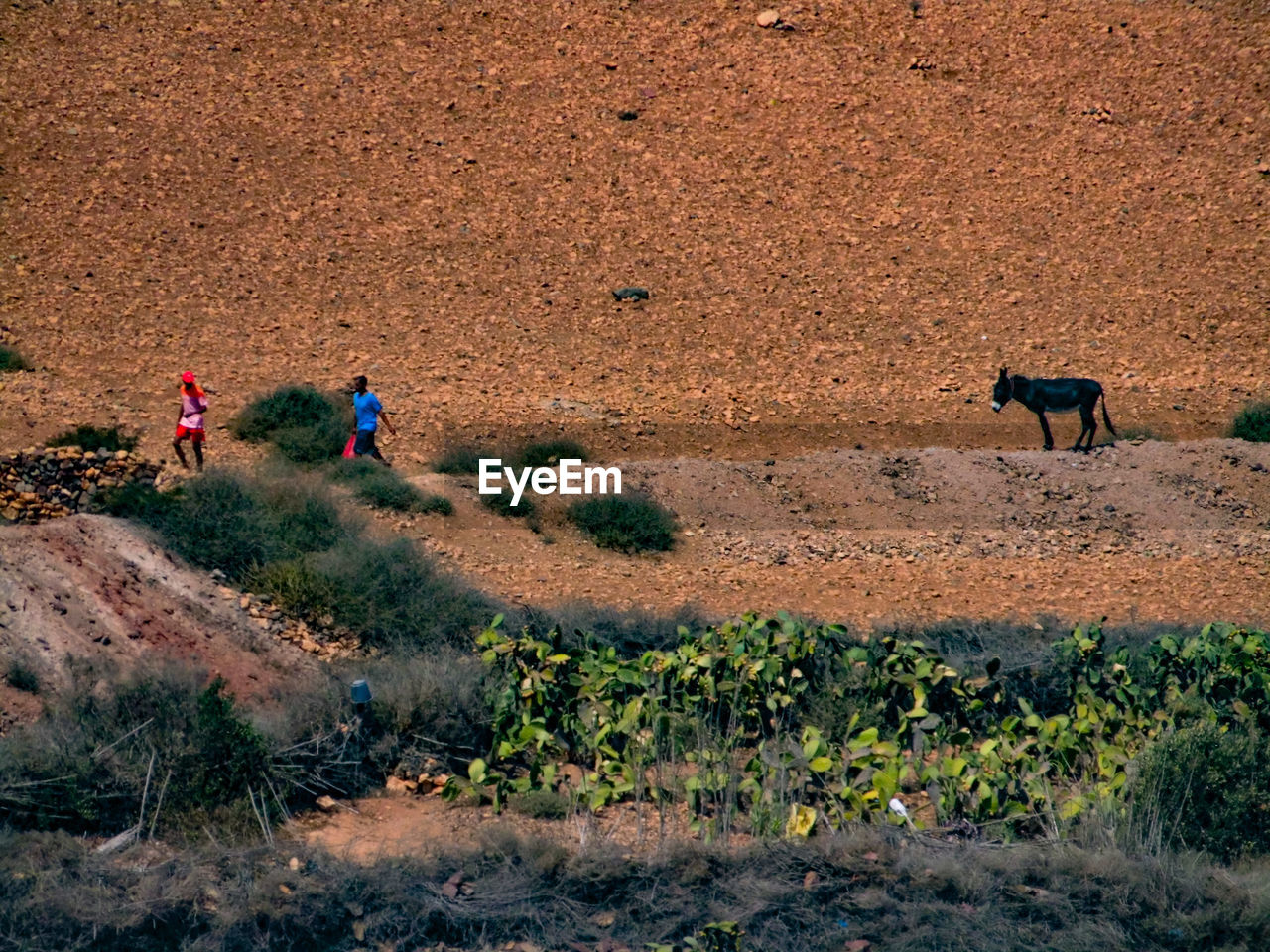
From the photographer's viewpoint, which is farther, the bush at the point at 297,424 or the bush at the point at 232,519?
the bush at the point at 297,424

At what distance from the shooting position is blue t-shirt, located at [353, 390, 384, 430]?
552 inches

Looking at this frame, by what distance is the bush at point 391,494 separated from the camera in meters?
12.8

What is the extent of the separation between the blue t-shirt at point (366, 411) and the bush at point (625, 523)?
241cm

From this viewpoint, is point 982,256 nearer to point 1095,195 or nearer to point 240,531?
point 1095,195

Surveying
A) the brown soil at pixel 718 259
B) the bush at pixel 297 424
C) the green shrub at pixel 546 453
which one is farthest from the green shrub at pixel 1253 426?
the bush at pixel 297 424

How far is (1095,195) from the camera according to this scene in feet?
76.8

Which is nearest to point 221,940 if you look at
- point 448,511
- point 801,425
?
point 448,511

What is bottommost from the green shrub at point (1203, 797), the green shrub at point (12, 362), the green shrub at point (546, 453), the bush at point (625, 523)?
the green shrub at point (1203, 797)

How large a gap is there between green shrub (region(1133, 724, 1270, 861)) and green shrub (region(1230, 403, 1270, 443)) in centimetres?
1076

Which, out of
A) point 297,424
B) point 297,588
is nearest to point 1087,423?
point 297,424

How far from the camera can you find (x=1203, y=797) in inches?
288

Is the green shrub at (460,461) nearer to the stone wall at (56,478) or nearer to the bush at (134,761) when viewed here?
the stone wall at (56,478)

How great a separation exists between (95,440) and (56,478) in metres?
2.14

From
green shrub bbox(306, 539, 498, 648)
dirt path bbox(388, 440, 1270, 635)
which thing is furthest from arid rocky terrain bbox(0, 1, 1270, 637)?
green shrub bbox(306, 539, 498, 648)
